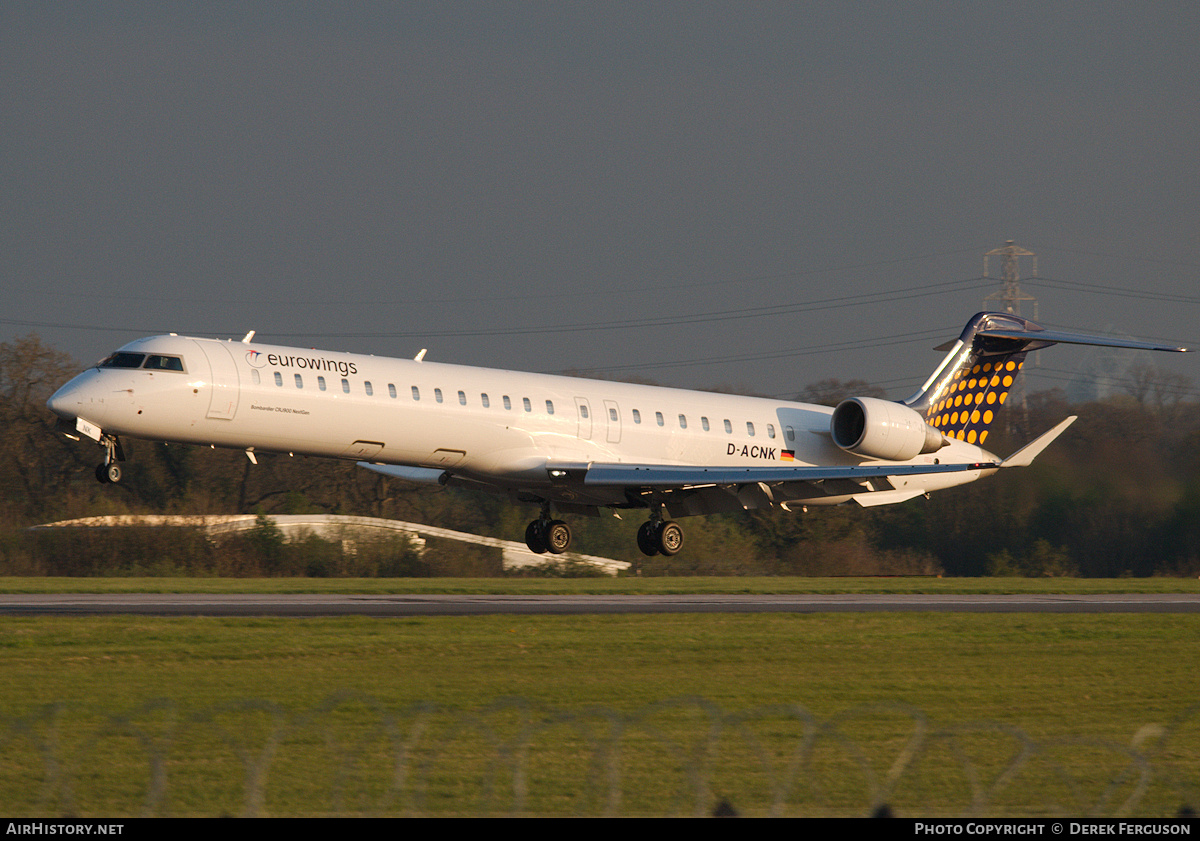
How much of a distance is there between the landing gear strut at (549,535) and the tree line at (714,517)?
7.17m

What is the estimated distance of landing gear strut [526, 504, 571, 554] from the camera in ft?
93.1

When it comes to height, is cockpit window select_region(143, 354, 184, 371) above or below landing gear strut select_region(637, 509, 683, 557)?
above

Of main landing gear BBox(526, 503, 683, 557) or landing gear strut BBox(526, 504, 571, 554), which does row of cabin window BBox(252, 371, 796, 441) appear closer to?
main landing gear BBox(526, 503, 683, 557)

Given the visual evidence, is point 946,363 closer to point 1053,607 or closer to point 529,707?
point 1053,607

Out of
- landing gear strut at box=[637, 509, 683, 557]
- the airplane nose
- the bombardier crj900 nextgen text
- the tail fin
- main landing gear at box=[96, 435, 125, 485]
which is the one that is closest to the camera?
the airplane nose

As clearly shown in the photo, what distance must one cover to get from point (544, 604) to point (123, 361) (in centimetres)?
846

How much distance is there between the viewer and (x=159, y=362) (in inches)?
876

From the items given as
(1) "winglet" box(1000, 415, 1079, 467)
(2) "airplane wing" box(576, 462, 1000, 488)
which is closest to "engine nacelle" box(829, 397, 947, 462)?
(2) "airplane wing" box(576, 462, 1000, 488)

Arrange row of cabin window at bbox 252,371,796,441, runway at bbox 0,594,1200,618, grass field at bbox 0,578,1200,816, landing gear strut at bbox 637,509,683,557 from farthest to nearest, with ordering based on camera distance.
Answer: landing gear strut at bbox 637,509,683,557 < row of cabin window at bbox 252,371,796,441 < runway at bbox 0,594,1200,618 < grass field at bbox 0,578,1200,816

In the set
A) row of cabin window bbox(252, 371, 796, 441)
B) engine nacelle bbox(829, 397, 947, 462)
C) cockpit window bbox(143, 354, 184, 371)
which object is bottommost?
engine nacelle bbox(829, 397, 947, 462)

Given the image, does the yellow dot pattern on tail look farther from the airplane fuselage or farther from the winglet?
the winglet

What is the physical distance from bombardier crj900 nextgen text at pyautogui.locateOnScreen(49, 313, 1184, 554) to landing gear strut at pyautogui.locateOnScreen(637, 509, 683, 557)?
44 mm

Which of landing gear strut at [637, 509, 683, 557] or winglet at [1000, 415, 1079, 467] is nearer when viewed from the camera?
winglet at [1000, 415, 1079, 467]
